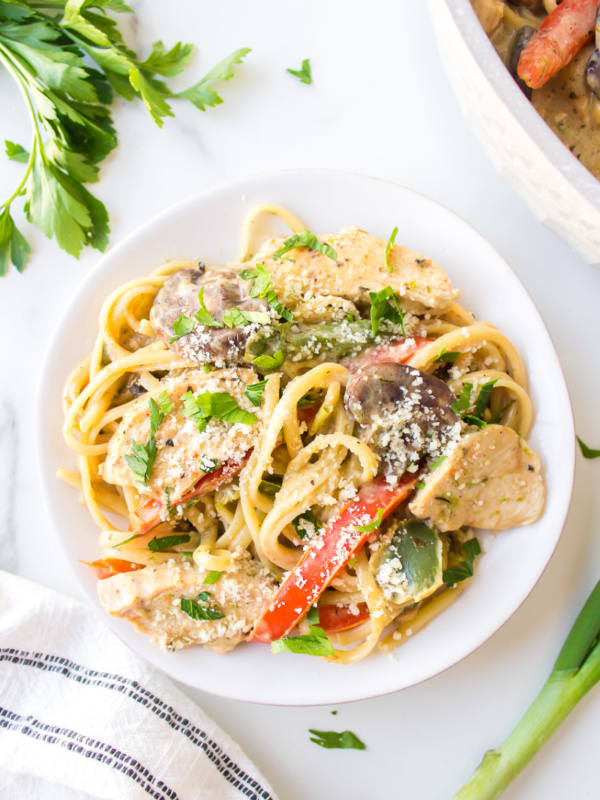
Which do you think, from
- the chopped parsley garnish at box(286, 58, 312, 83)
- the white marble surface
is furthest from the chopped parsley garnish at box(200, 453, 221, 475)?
the chopped parsley garnish at box(286, 58, 312, 83)

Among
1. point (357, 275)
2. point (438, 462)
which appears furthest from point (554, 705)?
point (357, 275)

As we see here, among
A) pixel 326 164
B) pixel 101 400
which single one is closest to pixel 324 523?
pixel 101 400

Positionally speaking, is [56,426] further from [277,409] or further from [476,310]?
[476,310]

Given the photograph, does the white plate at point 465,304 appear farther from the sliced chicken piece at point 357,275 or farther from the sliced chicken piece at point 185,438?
the sliced chicken piece at point 185,438

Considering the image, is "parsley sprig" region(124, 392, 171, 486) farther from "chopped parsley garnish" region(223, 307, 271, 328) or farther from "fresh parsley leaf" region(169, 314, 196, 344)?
"chopped parsley garnish" region(223, 307, 271, 328)

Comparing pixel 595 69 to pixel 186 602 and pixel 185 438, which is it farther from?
pixel 186 602

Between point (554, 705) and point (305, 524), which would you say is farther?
point (554, 705)
